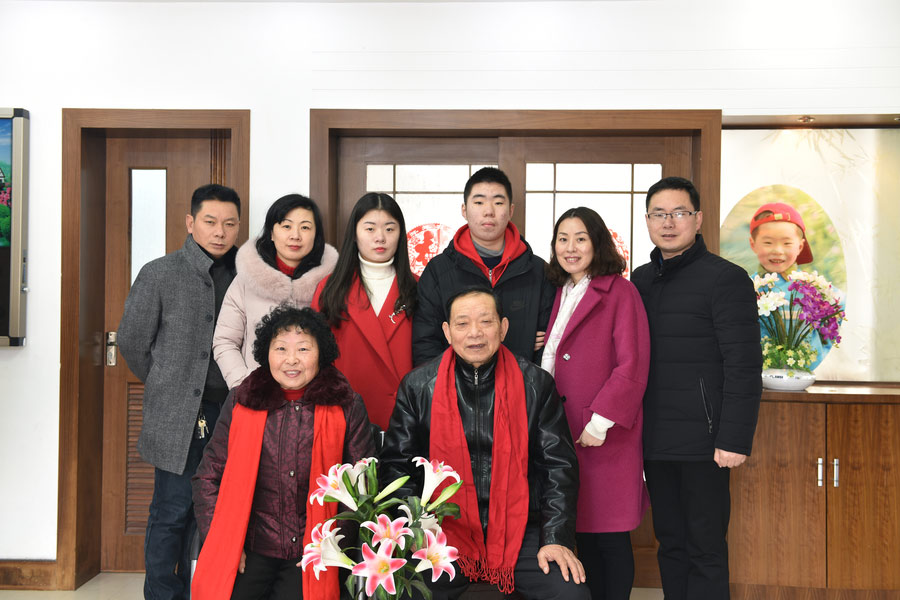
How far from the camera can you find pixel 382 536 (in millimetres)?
1524

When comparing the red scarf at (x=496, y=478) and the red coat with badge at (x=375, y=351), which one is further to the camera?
the red coat with badge at (x=375, y=351)

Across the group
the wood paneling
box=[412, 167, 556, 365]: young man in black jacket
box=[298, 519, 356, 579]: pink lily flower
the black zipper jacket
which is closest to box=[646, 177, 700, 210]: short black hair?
the black zipper jacket

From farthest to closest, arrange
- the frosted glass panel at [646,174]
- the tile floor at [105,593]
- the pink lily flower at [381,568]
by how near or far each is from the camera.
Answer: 1. the frosted glass panel at [646,174]
2. the tile floor at [105,593]
3. the pink lily flower at [381,568]

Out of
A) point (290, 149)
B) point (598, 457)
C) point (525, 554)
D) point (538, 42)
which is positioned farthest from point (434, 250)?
point (525, 554)

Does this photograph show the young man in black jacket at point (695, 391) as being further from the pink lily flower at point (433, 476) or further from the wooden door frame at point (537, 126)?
the pink lily flower at point (433, 476)

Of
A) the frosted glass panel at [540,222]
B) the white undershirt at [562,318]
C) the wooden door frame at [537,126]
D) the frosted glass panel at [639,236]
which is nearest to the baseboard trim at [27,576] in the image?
the wooden door frame at [537,126]

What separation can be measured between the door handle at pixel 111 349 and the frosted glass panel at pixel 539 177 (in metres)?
2.16

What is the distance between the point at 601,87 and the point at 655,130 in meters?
0.32

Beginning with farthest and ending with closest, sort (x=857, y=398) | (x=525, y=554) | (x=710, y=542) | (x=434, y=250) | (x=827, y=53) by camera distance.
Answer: (x=434, y=250), (x=827, y=53), (x=857, y=398), (x=710, y=542), (x=525, y=554)

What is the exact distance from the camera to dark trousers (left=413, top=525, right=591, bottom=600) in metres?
1.92

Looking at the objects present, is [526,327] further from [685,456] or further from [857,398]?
[857,398]

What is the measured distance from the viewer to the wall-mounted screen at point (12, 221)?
310cm

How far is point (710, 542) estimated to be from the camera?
2285 mm

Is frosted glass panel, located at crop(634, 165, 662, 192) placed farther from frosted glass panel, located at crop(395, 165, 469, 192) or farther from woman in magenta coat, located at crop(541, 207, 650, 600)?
woman in magenta coat, located at crop(541, 207, 650, 600)
